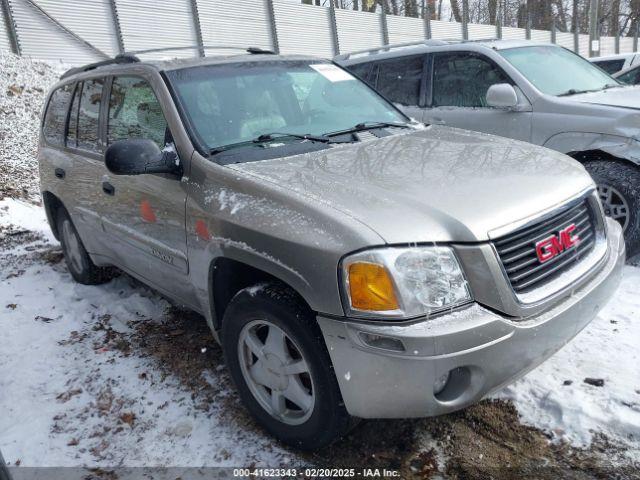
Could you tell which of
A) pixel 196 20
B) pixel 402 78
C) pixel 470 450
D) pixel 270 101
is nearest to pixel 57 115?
pixel 270 101

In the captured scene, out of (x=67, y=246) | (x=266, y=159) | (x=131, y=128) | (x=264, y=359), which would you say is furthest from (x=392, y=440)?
(x=67, y=246)

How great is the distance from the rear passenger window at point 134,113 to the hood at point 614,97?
136 inches

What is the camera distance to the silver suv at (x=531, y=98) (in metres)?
4.15

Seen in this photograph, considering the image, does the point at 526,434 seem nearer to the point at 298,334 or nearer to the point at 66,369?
the point at 298,334

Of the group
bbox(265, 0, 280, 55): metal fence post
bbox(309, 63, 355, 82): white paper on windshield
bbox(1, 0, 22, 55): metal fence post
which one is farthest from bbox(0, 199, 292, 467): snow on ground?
bbox(265, 0, 280, 55): metal fence post

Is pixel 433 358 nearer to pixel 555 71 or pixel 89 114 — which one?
pixel 89 114

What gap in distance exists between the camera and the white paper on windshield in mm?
3670

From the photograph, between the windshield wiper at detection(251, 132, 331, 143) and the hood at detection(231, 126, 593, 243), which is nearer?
the hood at detection(231, 126, 593, 243)

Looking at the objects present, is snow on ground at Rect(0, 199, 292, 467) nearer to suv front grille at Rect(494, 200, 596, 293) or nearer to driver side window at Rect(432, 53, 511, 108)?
suv front grille at Rect(494, 200, 596, 293)

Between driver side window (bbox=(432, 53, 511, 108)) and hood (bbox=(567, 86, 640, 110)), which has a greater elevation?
driver side window (bbox=(432, 53, 511, 108))

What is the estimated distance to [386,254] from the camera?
1968mm

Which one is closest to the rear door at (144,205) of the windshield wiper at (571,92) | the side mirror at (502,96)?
the side mirror at (502,96)

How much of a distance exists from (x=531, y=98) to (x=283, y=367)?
11.7 ft

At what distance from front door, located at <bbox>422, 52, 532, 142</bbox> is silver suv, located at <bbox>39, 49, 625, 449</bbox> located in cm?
169
